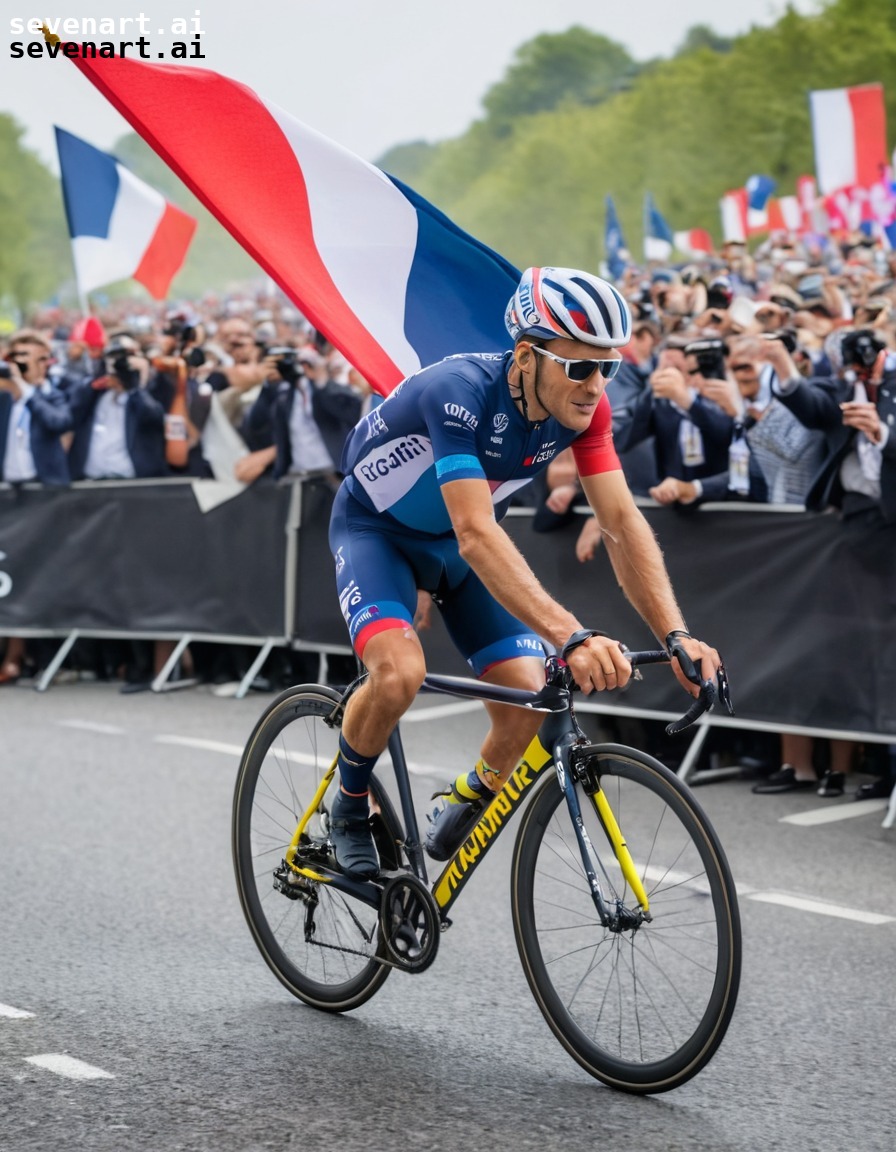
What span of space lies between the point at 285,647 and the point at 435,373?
7121mm

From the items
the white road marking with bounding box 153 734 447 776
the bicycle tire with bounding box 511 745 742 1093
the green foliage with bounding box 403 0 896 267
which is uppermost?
the green foliage with bounding box 403 0 896 267

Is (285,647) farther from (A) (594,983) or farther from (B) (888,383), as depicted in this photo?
(A) (594,983)

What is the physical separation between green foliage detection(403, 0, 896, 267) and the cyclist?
4812 cm

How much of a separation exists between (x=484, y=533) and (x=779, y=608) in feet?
14.5

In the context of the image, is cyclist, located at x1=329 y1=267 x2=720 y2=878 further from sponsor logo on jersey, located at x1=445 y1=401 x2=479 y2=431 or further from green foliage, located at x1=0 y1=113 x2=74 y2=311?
green foliage, located at x1=0 y1=113 x2=74 y2=311

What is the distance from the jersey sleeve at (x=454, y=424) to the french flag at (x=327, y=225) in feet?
5.04

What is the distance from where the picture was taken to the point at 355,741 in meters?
4.73

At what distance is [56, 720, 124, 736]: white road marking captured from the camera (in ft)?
33.5

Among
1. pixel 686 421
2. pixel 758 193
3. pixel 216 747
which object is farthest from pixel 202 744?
A: pixel 758 193

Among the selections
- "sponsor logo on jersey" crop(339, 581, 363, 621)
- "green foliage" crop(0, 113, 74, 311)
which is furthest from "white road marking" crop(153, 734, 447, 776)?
"green foliage" crop(0, 113, 74, 311)

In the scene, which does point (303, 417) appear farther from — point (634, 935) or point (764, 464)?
point (634, 935)

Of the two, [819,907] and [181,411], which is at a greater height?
[181,411]

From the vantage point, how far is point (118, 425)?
1220 cm

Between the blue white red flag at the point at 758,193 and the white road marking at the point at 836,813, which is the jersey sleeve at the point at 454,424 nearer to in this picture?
the white road marking at the point at 836,813
